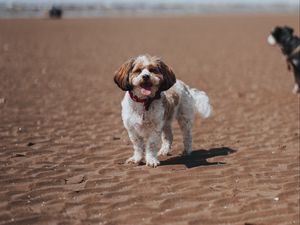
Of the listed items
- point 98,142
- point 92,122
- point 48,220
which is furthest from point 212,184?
point 92,122

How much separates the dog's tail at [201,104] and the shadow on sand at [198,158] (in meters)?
0.53

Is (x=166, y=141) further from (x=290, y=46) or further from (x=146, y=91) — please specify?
(x=290, y=46)

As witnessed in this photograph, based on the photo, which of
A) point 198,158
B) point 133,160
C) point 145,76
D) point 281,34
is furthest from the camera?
point 281,34

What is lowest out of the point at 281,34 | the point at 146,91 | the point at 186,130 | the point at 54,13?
the point at 186,130

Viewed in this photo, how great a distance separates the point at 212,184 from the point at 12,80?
975 centimetres

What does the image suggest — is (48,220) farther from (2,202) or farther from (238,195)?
(238,195)

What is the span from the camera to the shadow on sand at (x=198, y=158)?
6.81 m

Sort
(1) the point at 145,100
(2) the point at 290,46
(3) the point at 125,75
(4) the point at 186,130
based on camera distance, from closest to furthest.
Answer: (3) the point at 125,75, (1) the point at 145,100, (4) the point at 186,130, (2) the point at 290,46

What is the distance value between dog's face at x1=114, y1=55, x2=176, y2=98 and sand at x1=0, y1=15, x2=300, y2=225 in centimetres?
104

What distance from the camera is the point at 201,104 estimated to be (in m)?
7.55

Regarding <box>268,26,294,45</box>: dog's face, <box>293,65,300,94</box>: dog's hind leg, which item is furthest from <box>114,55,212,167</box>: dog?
<box>268,26,294,45</box>: dog's face

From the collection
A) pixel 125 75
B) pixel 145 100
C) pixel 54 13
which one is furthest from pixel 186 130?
pixel 54 13

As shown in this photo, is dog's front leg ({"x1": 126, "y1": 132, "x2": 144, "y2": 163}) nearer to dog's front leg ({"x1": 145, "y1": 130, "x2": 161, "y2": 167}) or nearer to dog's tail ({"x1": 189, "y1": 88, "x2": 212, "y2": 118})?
dog's front leg ({"x1": 145, "y1": 130, "x2": 161, "y2": 167})

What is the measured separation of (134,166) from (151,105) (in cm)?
85
